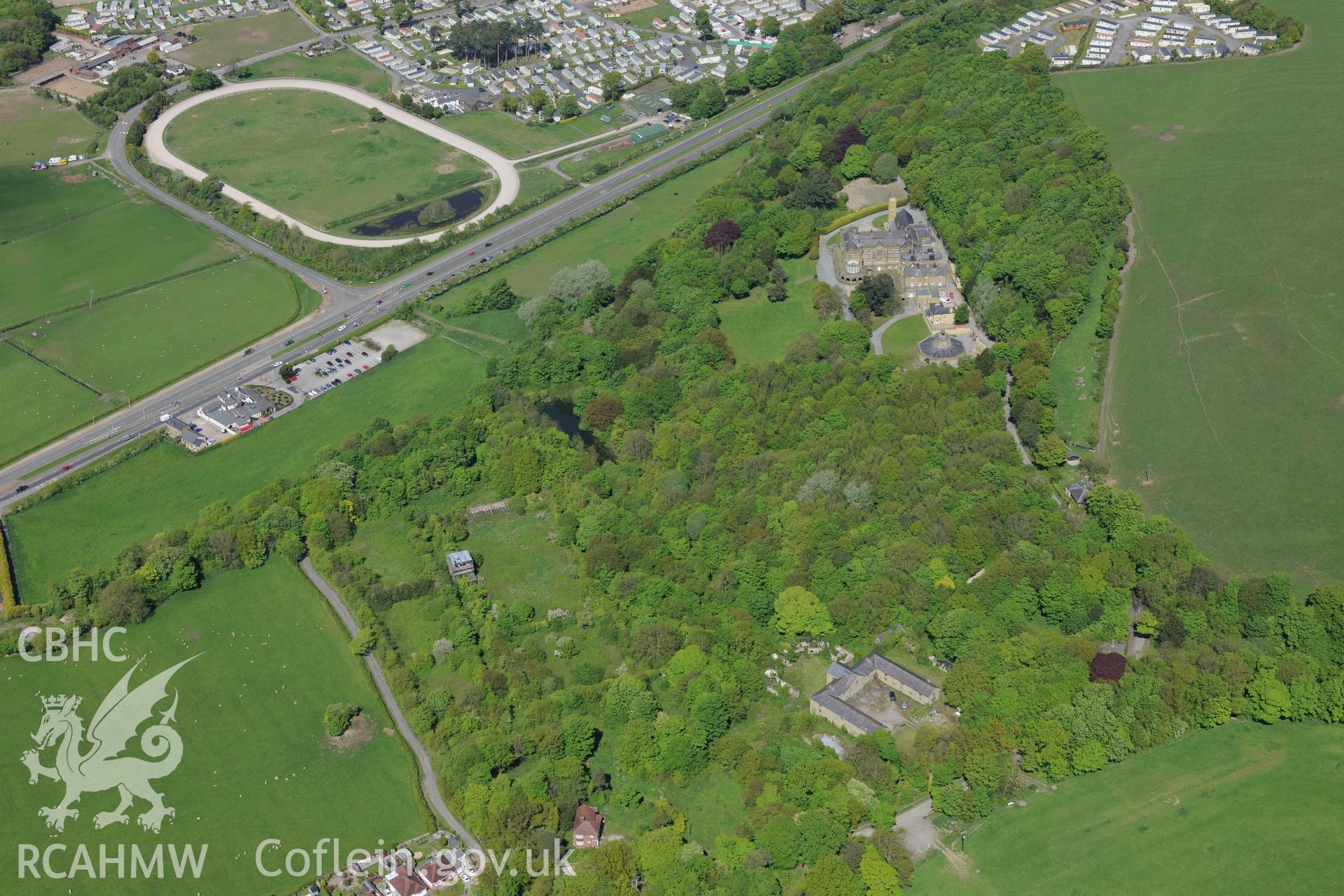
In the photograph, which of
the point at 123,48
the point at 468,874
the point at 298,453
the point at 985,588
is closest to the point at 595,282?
the point at 298,453

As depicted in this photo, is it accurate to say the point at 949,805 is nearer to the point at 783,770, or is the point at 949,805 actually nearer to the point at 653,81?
the point at 783,770

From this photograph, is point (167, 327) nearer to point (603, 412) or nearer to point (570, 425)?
point (570, 425)

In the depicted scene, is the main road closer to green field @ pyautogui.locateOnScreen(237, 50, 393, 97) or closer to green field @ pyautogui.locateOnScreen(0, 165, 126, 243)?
green field @ pyautogui.locateOnScreen(0, 165, 126, 243)

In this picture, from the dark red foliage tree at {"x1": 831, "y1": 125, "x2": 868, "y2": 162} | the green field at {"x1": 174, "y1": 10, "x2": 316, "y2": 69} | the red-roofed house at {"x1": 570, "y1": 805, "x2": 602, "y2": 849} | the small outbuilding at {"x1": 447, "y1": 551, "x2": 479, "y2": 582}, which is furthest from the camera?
the green field at {"x1": 174, "y1": 10, "x2": 316, "y2": 69}

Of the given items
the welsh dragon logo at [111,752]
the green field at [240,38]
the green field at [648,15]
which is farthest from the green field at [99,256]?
the green field at [648,15]

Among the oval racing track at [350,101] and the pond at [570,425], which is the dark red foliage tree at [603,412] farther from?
the oval racing track at [350,101]

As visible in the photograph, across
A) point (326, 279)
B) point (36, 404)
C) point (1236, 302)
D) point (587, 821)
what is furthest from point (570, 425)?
point (1236, 302)

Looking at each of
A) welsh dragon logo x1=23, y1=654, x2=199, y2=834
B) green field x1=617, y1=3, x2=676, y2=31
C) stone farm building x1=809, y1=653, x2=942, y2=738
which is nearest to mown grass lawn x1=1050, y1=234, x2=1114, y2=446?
stone farm building x1=809, y1=653, x2=942, y2=738
